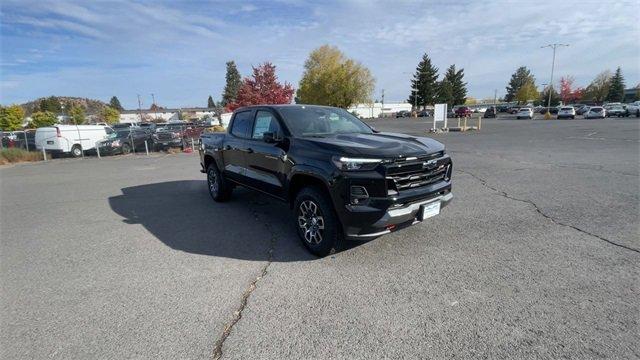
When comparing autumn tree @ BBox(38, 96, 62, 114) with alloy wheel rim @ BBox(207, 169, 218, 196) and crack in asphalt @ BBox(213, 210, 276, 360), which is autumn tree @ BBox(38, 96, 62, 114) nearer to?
alloy wheel rim @ BBox(207, 169, 218, 196)

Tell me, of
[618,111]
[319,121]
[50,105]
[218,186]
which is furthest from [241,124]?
[50,105]

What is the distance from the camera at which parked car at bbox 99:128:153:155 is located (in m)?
18.0

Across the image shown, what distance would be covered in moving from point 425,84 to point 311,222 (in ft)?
261

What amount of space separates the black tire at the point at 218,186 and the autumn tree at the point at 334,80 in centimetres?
5157

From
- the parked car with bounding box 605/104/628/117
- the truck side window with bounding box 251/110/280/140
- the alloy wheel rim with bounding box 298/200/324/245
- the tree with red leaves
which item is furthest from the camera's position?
the parked car with bounding box 605/104/628/117

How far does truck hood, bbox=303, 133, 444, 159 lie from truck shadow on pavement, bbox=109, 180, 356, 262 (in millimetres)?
1289

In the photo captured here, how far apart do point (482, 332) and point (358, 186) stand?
167 cm

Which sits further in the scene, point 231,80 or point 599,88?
point 231,80

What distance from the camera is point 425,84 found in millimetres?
76562

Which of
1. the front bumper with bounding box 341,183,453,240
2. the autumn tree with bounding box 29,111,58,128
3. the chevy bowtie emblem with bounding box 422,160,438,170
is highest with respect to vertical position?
the autumn tree with bounding box 29,111,58,128

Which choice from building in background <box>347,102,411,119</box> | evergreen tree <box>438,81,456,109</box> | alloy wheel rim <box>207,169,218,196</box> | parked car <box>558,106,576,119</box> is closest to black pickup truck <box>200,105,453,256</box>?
alloy wheel rim <box>207,169,218,196</box>

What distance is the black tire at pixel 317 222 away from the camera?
3.75 m

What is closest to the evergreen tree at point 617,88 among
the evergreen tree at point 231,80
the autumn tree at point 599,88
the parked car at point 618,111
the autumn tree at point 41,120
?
the autumn tree at point 599,88

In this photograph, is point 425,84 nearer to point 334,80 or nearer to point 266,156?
point 334,80
